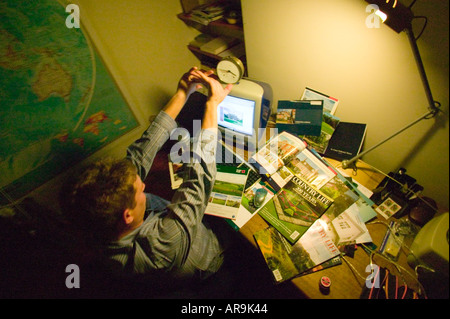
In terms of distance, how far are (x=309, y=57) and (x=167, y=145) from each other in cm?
128

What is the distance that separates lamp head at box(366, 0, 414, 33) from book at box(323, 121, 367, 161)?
0.63m

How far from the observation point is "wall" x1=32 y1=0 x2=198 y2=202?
1.36m

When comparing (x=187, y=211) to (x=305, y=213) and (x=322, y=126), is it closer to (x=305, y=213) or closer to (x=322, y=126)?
(x=305, y=213)

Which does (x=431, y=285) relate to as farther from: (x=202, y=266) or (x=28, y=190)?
(x=28, y=190)

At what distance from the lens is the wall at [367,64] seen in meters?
0.77

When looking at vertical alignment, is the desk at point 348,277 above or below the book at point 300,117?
below

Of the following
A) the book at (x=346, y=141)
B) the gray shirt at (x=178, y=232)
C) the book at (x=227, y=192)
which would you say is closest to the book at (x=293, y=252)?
the book at (x=227, y=192)

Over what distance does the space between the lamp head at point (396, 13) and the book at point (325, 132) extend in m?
0.63

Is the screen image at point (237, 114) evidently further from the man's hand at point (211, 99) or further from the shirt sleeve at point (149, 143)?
the shirt sleeve at point (149, 143)

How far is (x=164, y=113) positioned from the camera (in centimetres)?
110

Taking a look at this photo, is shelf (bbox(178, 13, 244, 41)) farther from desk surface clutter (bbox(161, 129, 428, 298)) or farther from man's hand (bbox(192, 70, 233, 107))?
desk surface clutter (bbox(161, 129, 428, 298))
